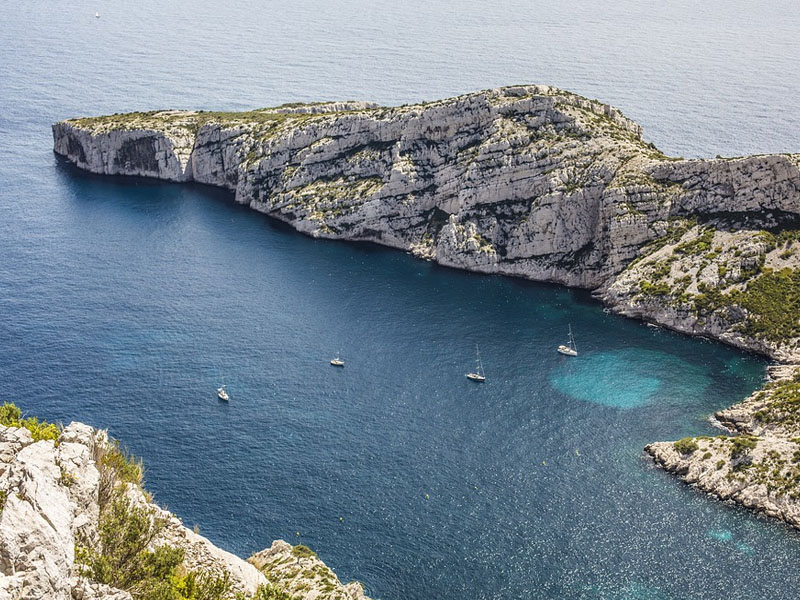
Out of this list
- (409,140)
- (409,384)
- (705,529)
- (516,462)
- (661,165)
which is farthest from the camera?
(409,140)

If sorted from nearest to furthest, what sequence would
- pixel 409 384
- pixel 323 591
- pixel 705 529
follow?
pixel 323 591 < pixel 705 529 < pixel 409 384

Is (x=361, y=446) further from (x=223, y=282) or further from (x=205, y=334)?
(x=223, y=282)

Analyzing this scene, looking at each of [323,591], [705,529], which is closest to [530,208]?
A: [705,529]

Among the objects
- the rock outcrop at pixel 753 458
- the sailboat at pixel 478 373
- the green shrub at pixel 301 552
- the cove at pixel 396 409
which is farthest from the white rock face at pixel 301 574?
the sailboat at pixel 478 373

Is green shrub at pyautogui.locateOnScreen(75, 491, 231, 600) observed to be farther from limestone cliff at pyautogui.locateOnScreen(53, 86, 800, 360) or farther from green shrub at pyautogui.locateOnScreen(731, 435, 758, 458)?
limestone cliff at pyautogui.locateOnScreen(53, 86, 800, 360)

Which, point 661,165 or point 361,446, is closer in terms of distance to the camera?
point 361,446

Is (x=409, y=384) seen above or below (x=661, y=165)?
below

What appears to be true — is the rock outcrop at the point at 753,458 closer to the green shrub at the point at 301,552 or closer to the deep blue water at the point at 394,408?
the deep blue water at the point at 394,408
